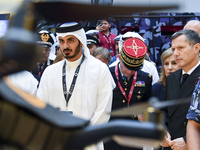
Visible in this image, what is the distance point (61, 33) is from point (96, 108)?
0.91 m

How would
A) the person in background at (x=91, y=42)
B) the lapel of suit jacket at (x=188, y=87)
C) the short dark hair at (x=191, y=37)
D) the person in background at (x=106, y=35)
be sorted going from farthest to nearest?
the person in background at (x=106, y=35)
the person in background at (x=91, y=42)
the short dark hair at (x=191, y=37)
the lapel of suit jacket at (x=188, y=87)

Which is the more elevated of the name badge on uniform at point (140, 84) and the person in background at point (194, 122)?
the person in background at point (194, 122)

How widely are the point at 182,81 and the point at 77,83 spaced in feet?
3.59

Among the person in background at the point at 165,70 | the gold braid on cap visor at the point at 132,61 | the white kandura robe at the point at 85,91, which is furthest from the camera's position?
the gold braid on cap visor at the point at 132,61

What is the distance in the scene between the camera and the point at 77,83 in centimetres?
350

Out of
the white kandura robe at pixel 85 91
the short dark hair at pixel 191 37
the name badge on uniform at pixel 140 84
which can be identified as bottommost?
the name badge on uniform at pixel 140 84

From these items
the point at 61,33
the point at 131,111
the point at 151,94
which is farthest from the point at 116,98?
the point at 131,111

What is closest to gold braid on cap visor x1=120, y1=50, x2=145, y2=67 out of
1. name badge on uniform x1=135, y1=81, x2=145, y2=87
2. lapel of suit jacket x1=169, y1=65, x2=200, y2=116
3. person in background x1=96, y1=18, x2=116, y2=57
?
name badge on uniform x1=135, y1=81, x2=145, y2=87

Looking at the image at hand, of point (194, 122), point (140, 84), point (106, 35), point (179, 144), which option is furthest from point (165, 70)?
point (106, 35)

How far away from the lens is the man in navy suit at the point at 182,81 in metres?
3.12

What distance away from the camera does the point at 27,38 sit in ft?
1.91

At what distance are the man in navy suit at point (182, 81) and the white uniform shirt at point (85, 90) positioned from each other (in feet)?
2.20

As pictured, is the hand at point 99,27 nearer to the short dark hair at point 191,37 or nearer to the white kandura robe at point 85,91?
the white kandura robe at point 85,91

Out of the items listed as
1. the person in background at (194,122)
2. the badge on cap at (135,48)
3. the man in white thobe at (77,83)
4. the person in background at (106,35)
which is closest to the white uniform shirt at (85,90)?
the man in white thobe at (77,83)
